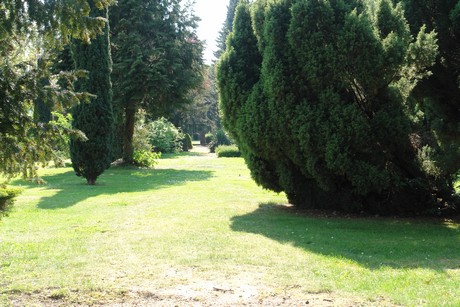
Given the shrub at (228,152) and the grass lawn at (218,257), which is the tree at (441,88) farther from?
the shrub at (228,152)

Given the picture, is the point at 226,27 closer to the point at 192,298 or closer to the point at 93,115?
the point at 93,115

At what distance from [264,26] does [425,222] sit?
5.31 m

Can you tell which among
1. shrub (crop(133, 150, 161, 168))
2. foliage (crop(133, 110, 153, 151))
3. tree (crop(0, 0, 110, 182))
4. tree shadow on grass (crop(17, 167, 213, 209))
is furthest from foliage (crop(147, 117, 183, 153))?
tree (crop(0, 0, 110, 182))

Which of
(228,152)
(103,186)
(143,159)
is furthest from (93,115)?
(228,152)

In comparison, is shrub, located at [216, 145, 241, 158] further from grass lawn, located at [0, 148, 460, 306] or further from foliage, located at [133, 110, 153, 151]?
grass lawn, located at [0, 148, 460, 306]

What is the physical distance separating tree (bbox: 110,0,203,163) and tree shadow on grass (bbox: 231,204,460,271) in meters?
13.8

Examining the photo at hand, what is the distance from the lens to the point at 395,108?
879cm

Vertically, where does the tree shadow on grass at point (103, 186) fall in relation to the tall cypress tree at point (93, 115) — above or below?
below

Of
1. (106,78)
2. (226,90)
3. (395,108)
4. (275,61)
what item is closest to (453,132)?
(395,108)

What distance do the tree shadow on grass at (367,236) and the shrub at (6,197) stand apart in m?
4.07

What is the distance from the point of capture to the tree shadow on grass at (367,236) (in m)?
6.08

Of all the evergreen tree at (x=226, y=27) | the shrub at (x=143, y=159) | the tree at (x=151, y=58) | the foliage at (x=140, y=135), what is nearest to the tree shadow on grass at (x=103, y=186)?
the shrub at (x=143, y=159)

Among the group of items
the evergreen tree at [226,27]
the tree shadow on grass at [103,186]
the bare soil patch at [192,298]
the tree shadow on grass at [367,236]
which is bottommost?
the tree shadow on grass at [367,236]

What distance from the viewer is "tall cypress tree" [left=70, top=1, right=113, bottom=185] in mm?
15727
